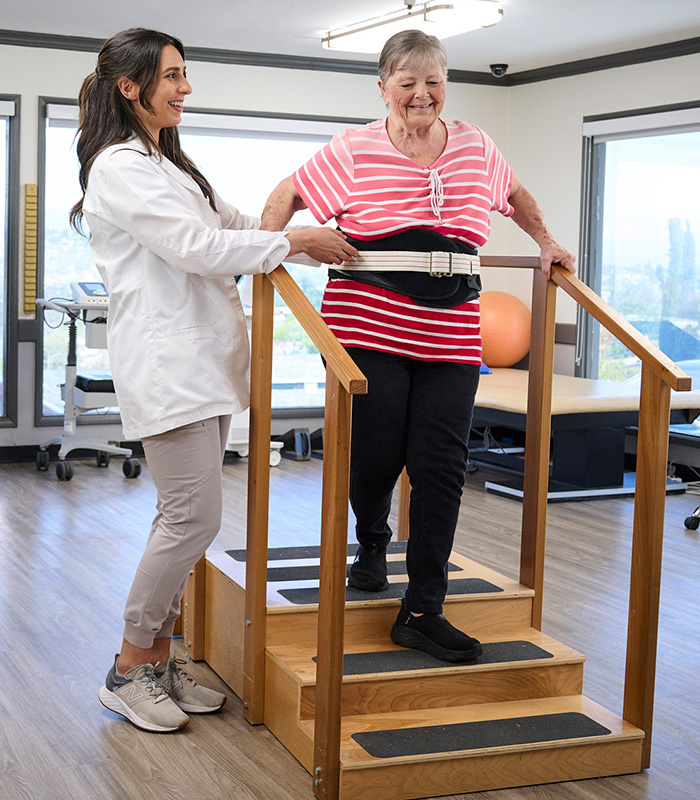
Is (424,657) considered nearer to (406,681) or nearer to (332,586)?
(406,681)

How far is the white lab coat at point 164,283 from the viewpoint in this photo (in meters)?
2.15

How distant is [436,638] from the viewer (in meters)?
2.36

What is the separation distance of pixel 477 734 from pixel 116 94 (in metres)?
1.59

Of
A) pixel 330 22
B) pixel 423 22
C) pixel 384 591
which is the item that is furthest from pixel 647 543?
pixel 330 22

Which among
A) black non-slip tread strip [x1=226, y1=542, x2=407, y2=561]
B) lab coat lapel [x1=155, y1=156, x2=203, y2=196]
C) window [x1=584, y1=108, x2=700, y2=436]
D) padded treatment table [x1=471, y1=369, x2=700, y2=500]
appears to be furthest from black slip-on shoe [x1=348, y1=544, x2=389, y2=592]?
window [x1=584, y1=108, x2=700, y2=436]

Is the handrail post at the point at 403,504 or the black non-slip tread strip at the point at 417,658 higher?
the handrail post at the point at 403,504

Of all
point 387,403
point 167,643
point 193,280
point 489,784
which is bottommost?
point 489,784

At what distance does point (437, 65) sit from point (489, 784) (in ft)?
5.03

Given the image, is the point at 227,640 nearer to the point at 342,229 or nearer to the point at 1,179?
the point at 342,229

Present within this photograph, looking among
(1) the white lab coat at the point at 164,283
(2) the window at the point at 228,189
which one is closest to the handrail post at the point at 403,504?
(1) the white lab coat at the point at 164,283

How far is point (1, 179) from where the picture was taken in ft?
19.7

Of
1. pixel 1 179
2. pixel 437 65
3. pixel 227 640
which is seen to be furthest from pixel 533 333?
pixel 1 179

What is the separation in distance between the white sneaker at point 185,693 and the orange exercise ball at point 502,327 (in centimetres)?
437

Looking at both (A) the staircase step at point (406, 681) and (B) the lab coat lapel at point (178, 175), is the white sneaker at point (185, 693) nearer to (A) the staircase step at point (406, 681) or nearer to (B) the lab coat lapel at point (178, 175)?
(A) the staircase step at point (406, 681)
